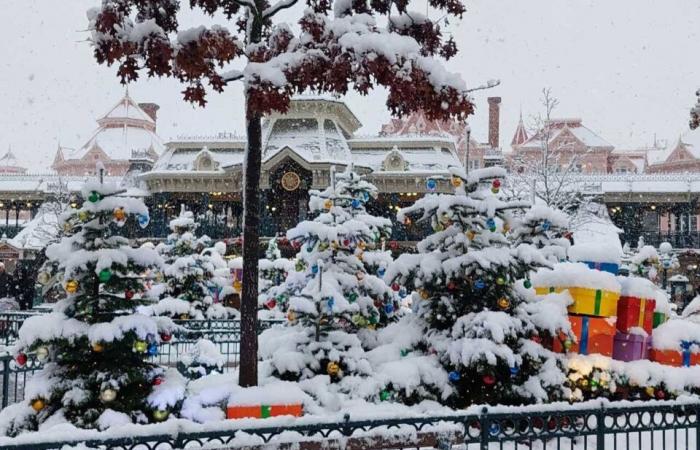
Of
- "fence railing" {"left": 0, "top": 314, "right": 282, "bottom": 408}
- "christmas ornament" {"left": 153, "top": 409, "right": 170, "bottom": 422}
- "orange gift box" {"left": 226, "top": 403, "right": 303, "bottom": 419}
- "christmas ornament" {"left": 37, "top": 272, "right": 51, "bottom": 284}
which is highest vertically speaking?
"christmas ornament" {"left": 37, "top": 272, "right": 51, "bottom": 284}

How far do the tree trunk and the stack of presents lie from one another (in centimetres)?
408

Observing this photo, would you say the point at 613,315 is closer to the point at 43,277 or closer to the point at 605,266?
the point at 605,266

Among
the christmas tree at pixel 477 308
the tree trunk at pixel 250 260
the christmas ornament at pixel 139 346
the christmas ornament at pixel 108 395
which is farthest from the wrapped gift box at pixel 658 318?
the christmas ornament at pixel 108 395

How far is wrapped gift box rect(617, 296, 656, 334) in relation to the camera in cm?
1030

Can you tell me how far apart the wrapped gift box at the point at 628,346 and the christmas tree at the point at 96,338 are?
20.4ft

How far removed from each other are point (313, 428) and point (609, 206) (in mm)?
36167

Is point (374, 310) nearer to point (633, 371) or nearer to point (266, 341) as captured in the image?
point (266, 341)

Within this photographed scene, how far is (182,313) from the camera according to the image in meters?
18.5

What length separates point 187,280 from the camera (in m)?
19.2

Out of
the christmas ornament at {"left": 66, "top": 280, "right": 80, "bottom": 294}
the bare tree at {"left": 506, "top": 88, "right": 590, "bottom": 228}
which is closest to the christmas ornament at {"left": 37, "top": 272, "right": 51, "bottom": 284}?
the christmas ornament at {"left": 66, "top": 280, "right": 80, "bottom": 294}

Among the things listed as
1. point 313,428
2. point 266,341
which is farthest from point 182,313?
point 313,428

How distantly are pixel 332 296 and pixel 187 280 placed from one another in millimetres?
10335

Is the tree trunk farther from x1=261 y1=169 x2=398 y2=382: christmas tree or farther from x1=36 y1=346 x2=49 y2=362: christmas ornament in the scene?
x1=36 y1=346 x2=49 y2=362: christmas ornament

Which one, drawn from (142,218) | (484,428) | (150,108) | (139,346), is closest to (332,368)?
(139,346)
